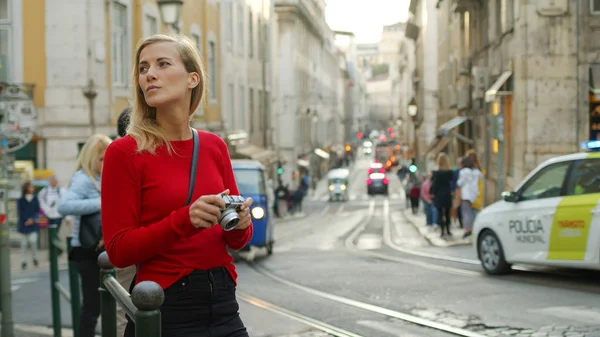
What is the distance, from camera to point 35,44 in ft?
71.2

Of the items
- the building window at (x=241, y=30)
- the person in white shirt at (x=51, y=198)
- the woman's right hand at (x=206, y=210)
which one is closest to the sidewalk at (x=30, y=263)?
the person in white shirt at (x=51, y=198)

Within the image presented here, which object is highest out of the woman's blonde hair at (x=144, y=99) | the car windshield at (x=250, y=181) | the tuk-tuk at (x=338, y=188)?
the woman's blonde hair at (x=144, y=99)

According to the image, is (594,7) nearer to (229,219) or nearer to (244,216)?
(244,216)

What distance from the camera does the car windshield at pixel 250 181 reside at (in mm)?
19628

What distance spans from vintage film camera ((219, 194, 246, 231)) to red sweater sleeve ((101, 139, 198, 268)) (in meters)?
0.15

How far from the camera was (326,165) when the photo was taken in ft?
333

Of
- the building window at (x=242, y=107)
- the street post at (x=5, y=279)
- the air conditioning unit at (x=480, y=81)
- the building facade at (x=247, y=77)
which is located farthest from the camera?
the building window at (x=242, y=107)

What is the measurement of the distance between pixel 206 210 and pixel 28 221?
1505cm

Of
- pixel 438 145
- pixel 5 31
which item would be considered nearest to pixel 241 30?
pixel 438 145

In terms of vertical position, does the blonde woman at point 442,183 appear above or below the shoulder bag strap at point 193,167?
below

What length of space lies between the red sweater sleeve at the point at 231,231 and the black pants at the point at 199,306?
0.34 feet

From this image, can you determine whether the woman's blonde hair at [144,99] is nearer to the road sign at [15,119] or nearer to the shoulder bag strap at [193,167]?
the shoulder bag strap at [193,167]

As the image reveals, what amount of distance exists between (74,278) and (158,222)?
4748 millimetres

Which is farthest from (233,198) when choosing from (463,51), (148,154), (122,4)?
(463,51)
